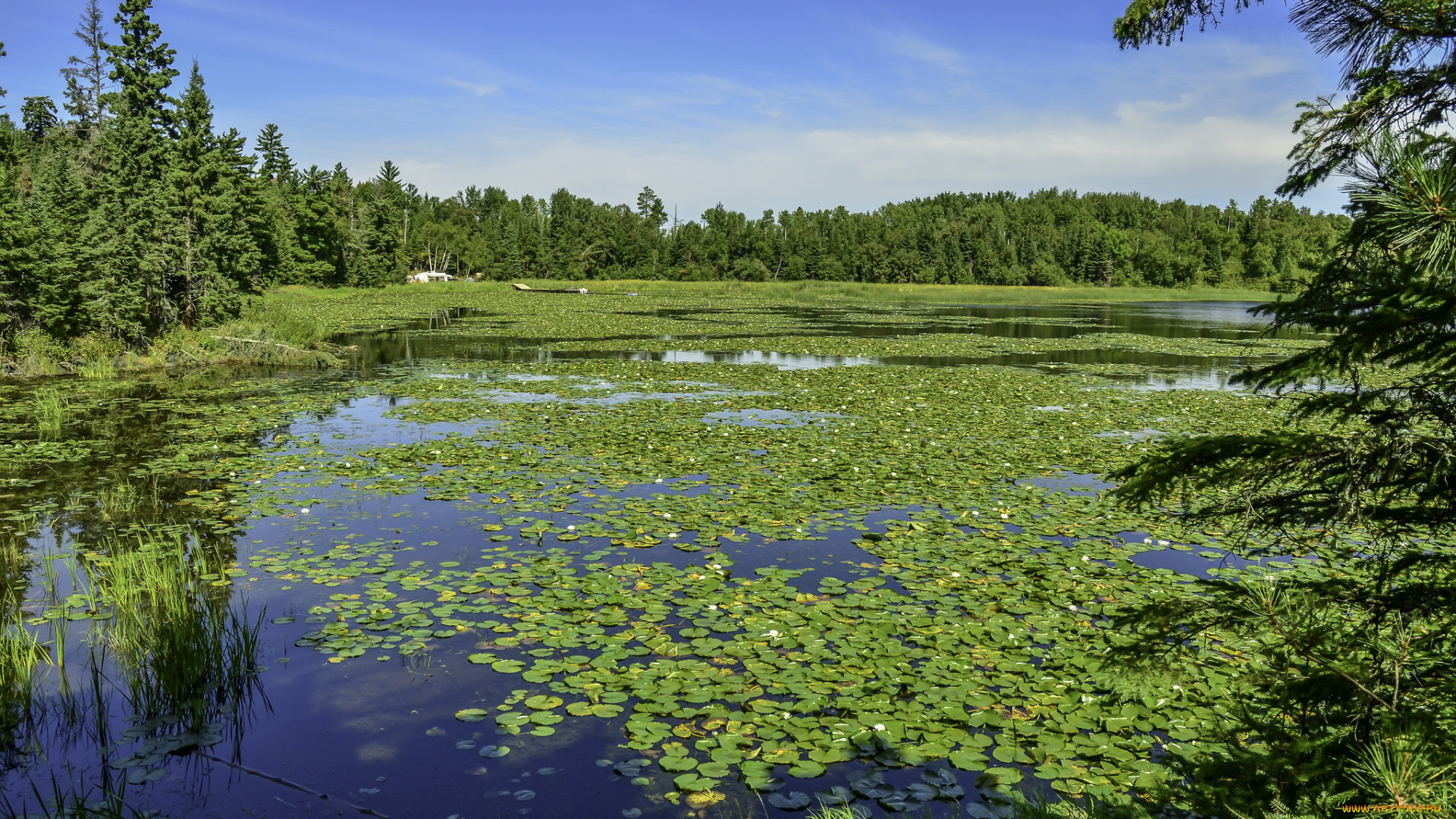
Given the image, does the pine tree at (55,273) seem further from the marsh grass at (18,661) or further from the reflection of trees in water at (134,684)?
the marsh grass at (18,661)

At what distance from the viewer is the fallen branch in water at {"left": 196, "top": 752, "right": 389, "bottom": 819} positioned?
5.07 metres

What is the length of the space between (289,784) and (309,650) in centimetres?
193

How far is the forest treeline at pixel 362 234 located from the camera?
24.3 meters

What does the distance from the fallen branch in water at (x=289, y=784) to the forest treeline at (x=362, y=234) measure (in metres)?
5.86

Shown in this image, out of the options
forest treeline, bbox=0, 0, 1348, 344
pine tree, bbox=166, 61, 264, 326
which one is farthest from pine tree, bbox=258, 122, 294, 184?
pine tree, bbox=166, 61, 264, 326

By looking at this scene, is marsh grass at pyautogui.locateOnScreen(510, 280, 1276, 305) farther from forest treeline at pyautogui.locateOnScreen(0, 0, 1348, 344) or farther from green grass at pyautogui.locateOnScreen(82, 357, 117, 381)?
green grass at pyautogui.locateOnScreen(82, 357, 117, 381)

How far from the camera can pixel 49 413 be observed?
16031 millimetres

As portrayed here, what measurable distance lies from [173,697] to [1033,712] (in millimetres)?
6659

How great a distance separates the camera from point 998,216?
160 metres

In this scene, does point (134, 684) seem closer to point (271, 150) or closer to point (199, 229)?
point (199, 229)

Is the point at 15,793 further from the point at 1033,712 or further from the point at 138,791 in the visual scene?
the point at 1033,712

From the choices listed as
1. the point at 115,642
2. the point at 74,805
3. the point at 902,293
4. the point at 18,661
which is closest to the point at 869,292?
the point at 902,293

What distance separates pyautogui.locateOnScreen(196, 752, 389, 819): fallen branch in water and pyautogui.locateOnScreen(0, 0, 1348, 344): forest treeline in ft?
19.2

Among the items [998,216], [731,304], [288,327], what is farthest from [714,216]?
[288,327]
